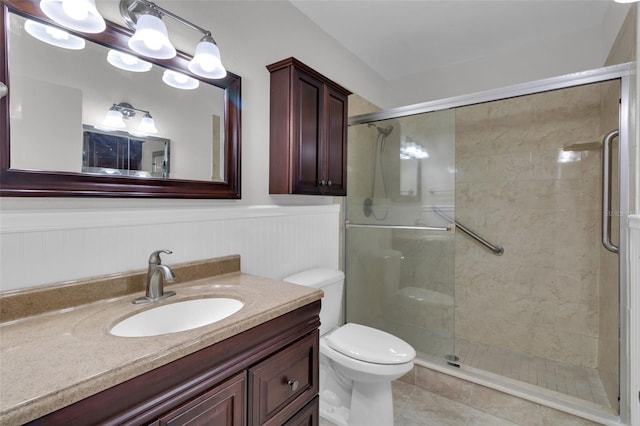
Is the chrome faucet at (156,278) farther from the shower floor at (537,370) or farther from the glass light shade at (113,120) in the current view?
the shower floor at (537,370)

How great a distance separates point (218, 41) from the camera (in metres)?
1.47

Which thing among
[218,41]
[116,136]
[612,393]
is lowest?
[612,393]

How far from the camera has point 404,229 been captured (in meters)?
2.36

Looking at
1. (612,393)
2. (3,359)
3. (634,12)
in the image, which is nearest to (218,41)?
(3,359)

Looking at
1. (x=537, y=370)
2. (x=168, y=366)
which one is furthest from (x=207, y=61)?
(x=537, y=370)

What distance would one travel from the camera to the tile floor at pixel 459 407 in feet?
5.56

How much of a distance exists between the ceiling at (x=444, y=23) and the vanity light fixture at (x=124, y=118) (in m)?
1.27

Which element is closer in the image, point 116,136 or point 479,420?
point 116,136

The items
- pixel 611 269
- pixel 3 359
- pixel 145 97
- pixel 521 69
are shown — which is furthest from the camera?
pixel 521 69

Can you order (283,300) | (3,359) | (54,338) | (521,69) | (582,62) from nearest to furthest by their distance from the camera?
(3,359)
(54,338)
(283,300)
(582,62)
(521,69)

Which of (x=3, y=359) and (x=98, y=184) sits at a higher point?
(x=98, y=184)

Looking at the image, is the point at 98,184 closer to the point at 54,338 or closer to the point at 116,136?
the point at 116,136

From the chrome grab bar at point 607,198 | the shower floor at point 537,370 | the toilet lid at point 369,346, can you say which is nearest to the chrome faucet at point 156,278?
the toilet lid at point 369,346

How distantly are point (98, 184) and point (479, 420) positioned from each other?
7.21 feet
